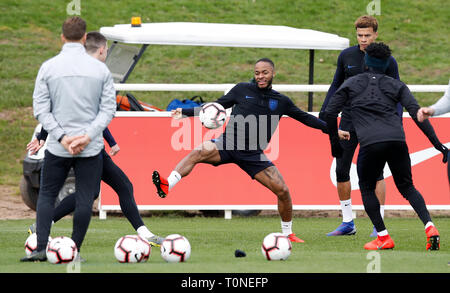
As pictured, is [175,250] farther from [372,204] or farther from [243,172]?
[243,172]

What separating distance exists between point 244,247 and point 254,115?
1.46 meters

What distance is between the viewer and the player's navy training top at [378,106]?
827 cm

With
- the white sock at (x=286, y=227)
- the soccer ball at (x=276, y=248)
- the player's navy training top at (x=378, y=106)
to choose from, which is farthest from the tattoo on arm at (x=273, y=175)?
the soccer ball at (x=276, y=248)

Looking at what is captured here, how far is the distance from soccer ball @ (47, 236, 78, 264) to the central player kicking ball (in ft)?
7.65

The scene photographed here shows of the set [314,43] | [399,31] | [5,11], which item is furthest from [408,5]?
[314,43]

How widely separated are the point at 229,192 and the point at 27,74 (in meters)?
10.5

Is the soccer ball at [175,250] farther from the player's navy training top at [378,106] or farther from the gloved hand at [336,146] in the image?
the gloved hand at [336,146]

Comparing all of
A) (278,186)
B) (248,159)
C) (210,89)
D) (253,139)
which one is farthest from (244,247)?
(210,89)

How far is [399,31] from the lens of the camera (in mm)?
25812

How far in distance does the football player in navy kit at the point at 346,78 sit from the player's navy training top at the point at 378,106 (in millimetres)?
762

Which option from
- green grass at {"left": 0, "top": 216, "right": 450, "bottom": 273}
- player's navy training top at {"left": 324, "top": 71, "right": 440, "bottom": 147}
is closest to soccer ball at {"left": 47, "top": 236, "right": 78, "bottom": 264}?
green grass at {"left": 0, "top": 216, "right": 450, "bottom": 273}

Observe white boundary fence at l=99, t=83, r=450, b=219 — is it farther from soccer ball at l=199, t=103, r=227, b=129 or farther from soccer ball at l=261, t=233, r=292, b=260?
soccer ball at l=261, t=233, r=292, b=260

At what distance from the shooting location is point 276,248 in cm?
743

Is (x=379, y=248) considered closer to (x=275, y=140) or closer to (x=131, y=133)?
(x=275, y=140)
